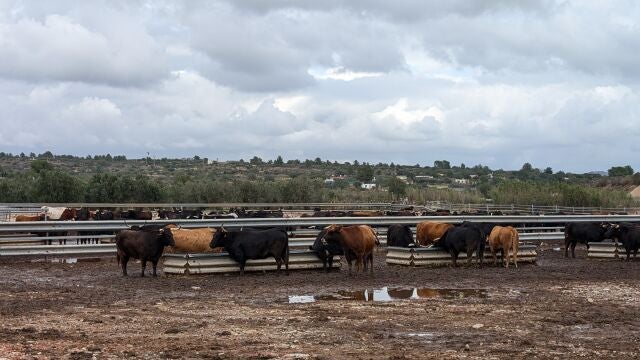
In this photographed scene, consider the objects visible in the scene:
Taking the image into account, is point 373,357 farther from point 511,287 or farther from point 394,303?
point 511,287

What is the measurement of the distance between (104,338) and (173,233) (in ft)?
34.7

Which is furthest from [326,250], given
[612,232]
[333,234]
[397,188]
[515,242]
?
[397,188]

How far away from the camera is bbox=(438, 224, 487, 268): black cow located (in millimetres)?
21000

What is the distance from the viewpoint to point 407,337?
407 inches

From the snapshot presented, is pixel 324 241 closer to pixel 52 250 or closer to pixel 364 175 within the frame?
pixel 52 250

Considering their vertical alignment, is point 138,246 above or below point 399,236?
above

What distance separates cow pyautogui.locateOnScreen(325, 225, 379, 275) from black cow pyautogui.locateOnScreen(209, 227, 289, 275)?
3.93ft

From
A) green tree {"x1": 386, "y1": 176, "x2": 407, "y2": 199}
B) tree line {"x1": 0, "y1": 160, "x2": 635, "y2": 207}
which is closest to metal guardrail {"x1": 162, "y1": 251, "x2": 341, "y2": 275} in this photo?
tree line {"x1": 0, "y1": 160, "x2": 635, "y2": 207}

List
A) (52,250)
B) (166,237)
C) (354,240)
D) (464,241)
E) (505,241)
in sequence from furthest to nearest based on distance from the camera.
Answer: (505,241) → (464,241) → (52,250) → (354,240) → (166,237)

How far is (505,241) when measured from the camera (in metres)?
21.2

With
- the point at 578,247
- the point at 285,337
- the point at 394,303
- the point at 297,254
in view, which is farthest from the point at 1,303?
the point at 578,247

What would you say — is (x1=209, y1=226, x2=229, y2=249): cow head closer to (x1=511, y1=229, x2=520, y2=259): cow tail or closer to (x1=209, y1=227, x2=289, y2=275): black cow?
(x1=209, y1=227, x2=289, y2=275): black cow

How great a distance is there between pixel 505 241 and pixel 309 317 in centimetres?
1064

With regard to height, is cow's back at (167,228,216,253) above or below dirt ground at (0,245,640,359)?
above
